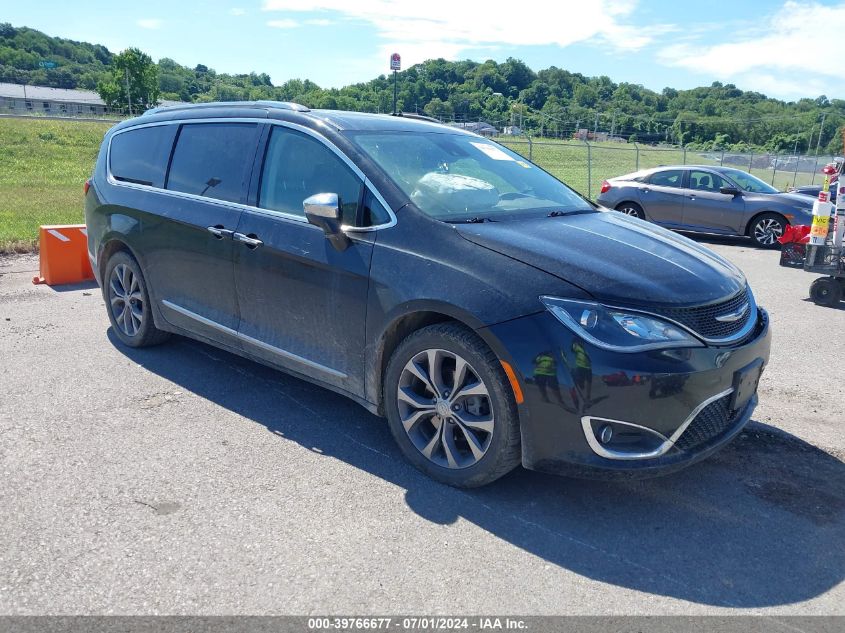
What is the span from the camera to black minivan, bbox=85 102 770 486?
3.15 metres

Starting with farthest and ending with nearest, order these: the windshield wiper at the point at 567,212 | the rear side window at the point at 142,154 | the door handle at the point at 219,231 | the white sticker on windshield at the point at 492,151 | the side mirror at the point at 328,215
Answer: the rear side window at the point at 142,154, the white sticker on windshield at the point at 492,151, the door handle at the point at 219,231, the windshield wiper at the point at 567,212, the side mirror at the point at 328,215

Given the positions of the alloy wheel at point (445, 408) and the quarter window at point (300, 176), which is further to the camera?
the quarter window at point (300, 176)

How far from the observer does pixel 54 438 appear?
13.2 ft

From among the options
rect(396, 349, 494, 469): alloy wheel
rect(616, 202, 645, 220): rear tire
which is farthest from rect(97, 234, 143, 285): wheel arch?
rect(616, 202, 645, 220): rear tire

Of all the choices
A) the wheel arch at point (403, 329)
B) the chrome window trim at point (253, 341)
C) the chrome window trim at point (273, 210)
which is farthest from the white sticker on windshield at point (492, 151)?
the chrome window trim at point (253, 341)

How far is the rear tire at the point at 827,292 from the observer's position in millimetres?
8164

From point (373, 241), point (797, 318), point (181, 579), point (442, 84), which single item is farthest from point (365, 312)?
point (442, 84)

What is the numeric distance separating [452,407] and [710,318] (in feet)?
4.20

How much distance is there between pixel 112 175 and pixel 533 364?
406cm

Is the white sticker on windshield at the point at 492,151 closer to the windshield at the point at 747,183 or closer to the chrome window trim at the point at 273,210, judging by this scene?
the chrome window trim at the point at 273,210

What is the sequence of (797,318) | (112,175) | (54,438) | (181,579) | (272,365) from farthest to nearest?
(797,318) → (112,175) → (272,365) → (54,438) → (181,579)

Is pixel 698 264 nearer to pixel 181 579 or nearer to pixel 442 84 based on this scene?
pixel 181 579

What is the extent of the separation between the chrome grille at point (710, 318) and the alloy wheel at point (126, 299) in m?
3.88

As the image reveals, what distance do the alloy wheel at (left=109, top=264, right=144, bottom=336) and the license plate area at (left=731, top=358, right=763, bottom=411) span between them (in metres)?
4.10
